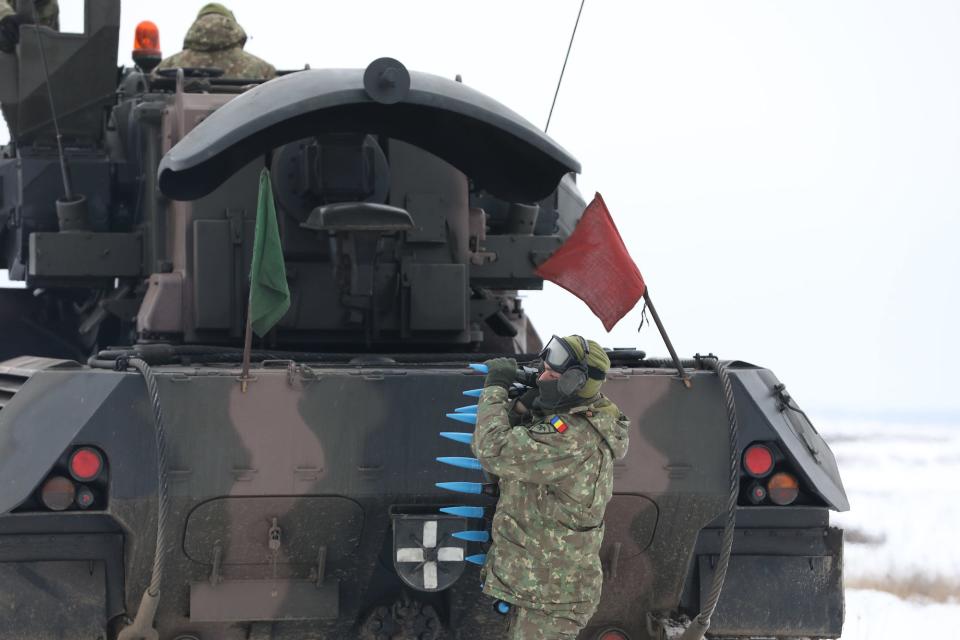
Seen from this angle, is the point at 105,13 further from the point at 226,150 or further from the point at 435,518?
the point at 435,518

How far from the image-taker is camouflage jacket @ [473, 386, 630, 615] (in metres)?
4.88

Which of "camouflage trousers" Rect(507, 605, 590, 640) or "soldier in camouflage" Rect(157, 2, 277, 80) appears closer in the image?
"camouflage trousers" Rect(507, 605, 590, 640)

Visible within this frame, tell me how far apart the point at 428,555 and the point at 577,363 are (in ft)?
3.34

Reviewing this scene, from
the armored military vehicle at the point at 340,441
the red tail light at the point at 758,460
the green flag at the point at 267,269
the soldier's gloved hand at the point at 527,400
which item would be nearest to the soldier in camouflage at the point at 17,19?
the armored military vehicle at the point at 340,441

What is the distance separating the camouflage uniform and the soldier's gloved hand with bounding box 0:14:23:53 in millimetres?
4065

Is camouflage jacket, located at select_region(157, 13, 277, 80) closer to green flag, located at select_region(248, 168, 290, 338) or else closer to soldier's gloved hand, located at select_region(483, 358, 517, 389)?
green flag, located at select_region(248, 168, 290, 338)

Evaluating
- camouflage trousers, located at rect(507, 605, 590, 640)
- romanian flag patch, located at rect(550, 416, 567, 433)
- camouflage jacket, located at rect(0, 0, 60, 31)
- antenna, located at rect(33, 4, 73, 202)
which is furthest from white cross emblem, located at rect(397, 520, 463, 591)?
camouflage jacket, located at rect(0, 0, 60, 31)

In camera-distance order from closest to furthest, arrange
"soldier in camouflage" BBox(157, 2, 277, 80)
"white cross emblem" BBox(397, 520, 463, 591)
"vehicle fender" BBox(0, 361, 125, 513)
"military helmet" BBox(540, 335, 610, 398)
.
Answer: "military helmet" BBox(540, 335, 610, 398) → "vehicle fender" BBox(0, 361, 125, 513) → "white cross emblem" BBox(397, 520, 463, 591) → "soldier in camouflage" BBox(157, 2, 277, 80)

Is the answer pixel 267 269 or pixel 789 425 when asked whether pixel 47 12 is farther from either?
pixel 789 425

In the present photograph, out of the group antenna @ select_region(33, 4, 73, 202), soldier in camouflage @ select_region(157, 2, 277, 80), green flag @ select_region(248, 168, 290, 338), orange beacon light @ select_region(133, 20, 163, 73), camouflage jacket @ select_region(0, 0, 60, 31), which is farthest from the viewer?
soldier in camouflage @ select_region(157, 2, 277, 80)

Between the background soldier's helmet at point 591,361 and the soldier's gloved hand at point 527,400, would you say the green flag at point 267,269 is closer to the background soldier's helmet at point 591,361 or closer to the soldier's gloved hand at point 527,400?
the soldier's gloved hand at point 527,400

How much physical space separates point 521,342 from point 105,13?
8.99 ft

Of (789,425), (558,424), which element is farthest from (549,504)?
(789,425)

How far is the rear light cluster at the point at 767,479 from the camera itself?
5.68 m
